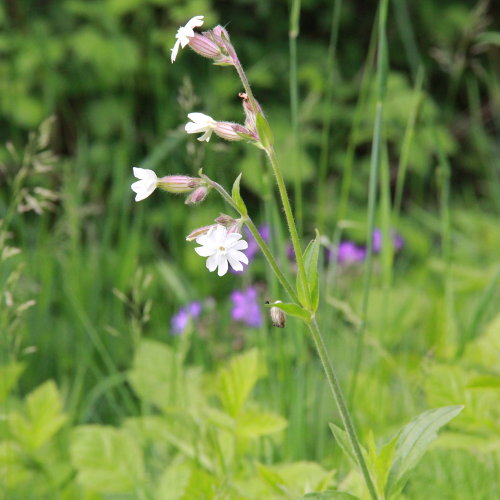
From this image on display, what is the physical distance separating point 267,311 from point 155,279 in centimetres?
59

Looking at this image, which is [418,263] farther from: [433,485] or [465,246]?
[433,485]

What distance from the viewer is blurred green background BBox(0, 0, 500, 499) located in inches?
41.7

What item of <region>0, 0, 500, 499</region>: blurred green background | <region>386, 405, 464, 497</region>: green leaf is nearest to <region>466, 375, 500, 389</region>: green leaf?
<region>0, 0, 500, 499</region>: blurred green background

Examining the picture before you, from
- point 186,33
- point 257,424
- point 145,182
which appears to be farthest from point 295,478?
point 186,33

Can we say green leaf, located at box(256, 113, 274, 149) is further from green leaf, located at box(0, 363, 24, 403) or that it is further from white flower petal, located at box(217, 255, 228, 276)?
green leaf, located at box(0, 363, 24, 403)

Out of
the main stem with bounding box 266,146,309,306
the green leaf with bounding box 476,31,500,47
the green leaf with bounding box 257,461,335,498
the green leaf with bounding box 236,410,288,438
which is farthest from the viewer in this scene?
the green leaf with bounding box 476,31,500,47

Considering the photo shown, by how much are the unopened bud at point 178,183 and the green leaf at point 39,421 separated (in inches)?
18.7

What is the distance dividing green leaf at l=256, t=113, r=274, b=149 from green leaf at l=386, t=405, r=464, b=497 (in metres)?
0.28

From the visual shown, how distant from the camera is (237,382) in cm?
94

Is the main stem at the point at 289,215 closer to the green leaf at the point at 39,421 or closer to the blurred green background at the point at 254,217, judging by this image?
the blurred green background at the point at 254,217

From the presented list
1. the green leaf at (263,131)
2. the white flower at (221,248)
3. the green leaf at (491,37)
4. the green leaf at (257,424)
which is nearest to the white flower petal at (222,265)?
the white flower at (221,248)

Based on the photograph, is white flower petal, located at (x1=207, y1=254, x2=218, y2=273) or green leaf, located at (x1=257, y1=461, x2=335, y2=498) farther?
green leaf, located at (x1=257, y1=461, x2=335, y2=498)

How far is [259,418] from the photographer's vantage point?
0.89 meters

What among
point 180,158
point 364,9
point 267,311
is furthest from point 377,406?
point 364,9
